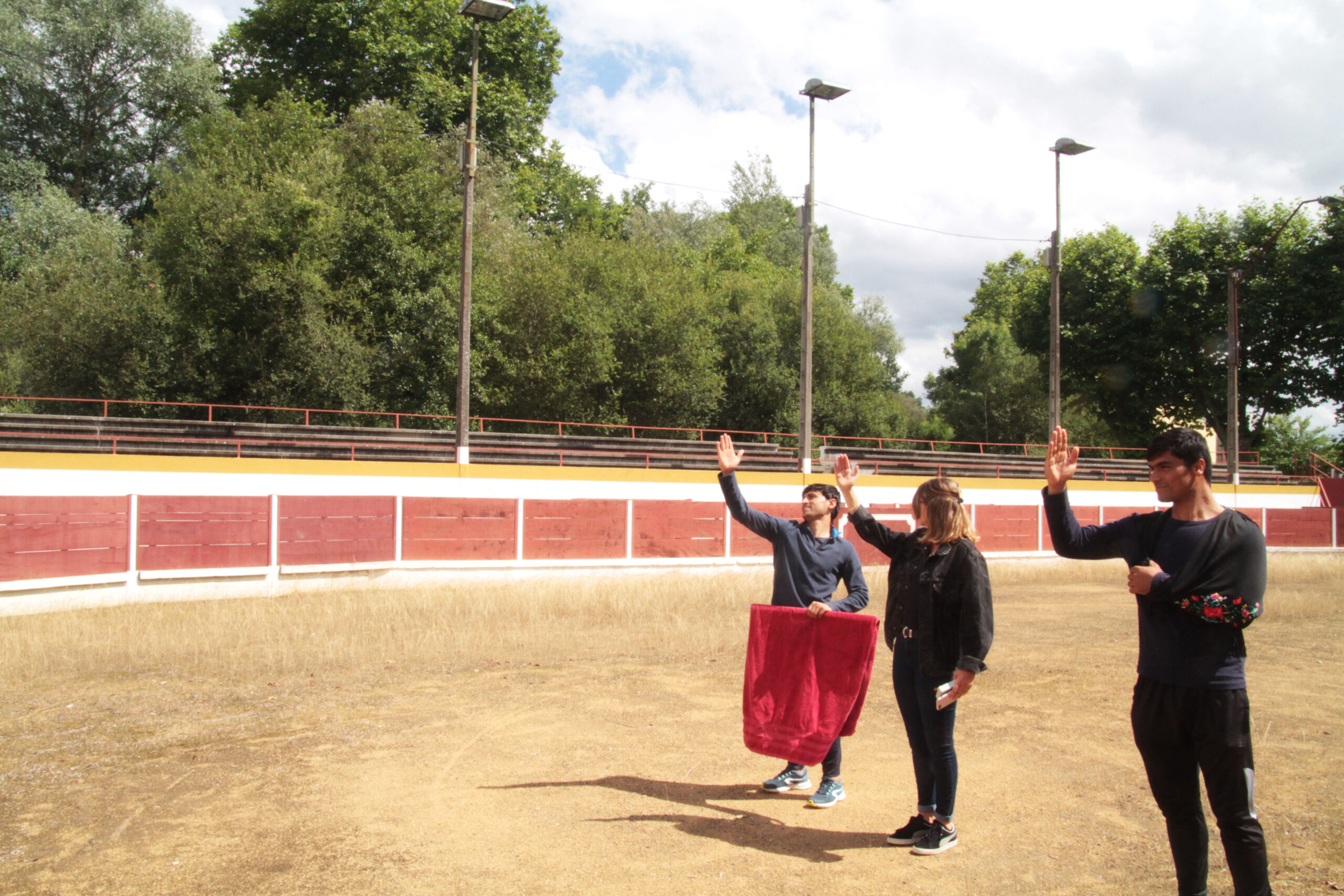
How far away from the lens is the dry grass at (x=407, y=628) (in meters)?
9.52

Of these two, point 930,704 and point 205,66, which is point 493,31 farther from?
point 930,704

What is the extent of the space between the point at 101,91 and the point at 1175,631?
3958cm

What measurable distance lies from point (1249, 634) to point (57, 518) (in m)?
15.7

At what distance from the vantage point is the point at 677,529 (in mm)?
18891

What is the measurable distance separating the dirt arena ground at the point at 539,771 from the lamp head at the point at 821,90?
12.5 m

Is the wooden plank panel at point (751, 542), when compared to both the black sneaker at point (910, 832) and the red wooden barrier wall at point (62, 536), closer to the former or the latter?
the red wooden barrier wall at point (62, 536)

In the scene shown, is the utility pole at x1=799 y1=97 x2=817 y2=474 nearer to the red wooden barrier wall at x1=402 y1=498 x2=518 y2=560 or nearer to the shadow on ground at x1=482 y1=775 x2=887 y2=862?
the red wooden barrier wall at x1=402 y1=498 x2=518 y2=560

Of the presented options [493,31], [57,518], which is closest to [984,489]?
[57,518]

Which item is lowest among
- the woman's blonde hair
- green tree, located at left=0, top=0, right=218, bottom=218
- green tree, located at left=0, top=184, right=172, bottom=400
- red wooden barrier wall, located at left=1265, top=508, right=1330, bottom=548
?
red wooden barrier wall, located at left=1265, top=508, right=1330, bottom=548

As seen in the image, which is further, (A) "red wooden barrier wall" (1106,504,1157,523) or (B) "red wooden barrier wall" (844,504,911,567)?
(A) "red wooden barrier wall" (1106,504,1157,523)

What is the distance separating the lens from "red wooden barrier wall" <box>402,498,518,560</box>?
16.4 meters

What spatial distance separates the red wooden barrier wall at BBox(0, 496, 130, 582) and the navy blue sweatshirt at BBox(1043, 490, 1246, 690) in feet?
44.8

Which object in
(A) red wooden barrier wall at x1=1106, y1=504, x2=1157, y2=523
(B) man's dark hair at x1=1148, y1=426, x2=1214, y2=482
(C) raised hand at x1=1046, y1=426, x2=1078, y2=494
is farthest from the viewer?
(A) red wooden barrier wall at x1=1106, y1=504, x2=1157, y2=523

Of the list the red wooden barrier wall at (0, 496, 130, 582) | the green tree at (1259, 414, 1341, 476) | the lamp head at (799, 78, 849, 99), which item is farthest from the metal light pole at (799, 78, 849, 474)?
the green tree at (1259, 414, 1341, 476)
